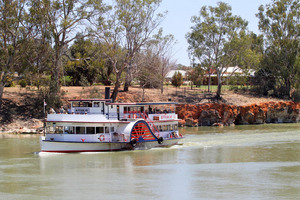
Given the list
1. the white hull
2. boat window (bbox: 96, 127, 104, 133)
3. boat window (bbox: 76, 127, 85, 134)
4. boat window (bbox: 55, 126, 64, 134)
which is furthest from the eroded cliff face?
boat window (bbox: 55, 126, 64, 134)

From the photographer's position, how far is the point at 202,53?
2815 inches

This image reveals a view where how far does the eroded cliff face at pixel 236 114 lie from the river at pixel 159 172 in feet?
72.6

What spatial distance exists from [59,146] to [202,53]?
40.2 metres

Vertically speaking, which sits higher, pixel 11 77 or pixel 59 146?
pixel 11 77

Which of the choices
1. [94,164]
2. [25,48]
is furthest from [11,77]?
[94,164]

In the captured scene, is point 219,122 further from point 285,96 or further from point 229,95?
point 285,96

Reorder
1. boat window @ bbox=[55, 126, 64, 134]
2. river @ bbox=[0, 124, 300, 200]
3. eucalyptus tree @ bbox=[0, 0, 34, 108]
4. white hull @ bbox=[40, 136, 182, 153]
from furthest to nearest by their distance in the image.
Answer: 1. eucalyptus tree @ bbox=[0, 0, 34, 108]
2. boat window @ bbox=[55, 126, 64, 134]
3. white hull @ bbox=[40, 136, 182, 153]
4. river @ bbox=[0, 124, 300, 200]

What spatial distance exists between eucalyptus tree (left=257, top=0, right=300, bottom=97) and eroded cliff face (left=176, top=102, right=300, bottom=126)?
26.9 feet

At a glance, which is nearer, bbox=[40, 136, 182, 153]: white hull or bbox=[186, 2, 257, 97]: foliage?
bbox=[40, 136, 182, 153]: white hull

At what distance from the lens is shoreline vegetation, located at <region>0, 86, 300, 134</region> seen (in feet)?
193

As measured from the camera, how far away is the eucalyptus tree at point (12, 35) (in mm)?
54781

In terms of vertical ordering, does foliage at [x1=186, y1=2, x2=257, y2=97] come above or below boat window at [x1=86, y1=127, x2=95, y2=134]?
above

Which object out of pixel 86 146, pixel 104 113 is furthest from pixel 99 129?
pixel 86 146

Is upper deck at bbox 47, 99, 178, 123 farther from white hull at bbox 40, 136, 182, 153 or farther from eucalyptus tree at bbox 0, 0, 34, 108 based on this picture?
eucalyptus tree at bbox 0, 0, 34, 108
